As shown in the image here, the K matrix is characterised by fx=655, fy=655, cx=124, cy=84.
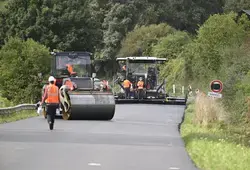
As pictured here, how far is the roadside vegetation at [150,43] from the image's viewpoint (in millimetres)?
27750

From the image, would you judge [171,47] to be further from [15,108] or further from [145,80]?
[15,108]

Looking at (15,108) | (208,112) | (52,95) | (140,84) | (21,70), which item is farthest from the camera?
(21,70)

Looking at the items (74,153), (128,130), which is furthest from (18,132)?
(74,153)

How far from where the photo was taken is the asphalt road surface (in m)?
13.1

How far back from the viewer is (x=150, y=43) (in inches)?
2872

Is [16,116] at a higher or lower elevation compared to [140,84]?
lower

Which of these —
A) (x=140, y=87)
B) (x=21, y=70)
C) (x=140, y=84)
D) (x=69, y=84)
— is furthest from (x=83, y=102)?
(x=21, y=70)

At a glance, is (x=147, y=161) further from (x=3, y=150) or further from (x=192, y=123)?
(x=192, y=123)

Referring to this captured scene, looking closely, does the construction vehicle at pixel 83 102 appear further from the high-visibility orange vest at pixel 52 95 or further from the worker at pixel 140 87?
the worker at pixel 140 87

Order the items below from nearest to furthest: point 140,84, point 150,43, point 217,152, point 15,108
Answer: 1. point 217,152
2. point 15,108
3. point 140,84
4. point 150,43

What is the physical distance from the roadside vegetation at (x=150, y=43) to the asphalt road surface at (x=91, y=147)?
219 cm

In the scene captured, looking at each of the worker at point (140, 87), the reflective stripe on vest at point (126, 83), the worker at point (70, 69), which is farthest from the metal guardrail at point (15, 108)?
the worker at point (140, 87)

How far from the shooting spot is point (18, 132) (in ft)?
65.6

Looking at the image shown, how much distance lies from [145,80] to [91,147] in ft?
95.8
